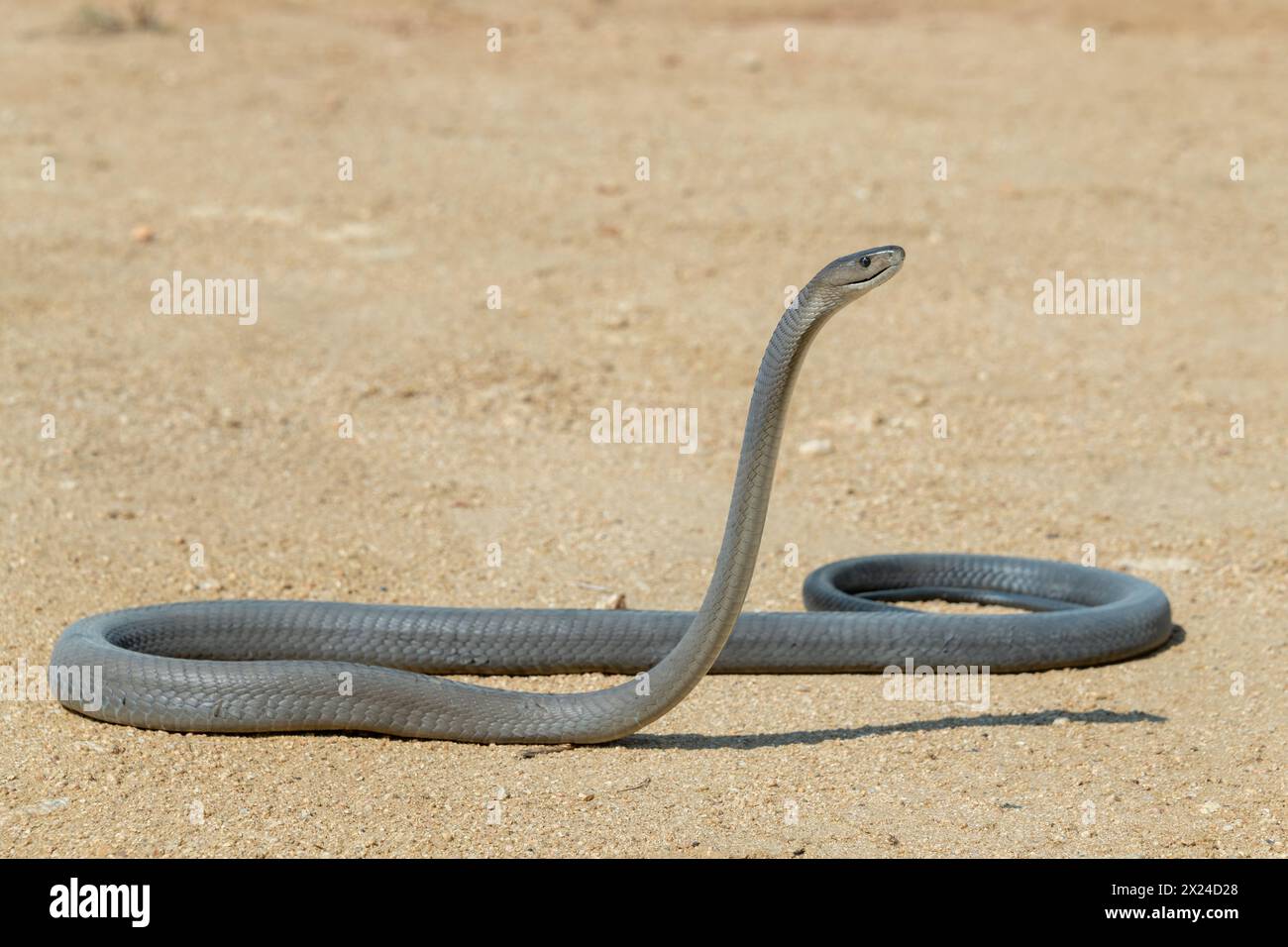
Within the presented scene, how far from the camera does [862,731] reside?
20.7 feet

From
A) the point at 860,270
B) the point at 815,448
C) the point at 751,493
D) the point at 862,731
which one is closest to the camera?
the point at 860,270

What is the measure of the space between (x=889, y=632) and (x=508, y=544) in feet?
7.34

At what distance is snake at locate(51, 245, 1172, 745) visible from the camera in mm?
5402

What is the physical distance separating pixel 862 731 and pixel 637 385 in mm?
4699

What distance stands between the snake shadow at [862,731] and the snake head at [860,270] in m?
1.96

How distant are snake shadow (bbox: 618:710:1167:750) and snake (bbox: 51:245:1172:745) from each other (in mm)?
294

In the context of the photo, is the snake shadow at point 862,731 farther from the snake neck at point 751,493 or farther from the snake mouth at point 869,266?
the snake mouth at point 869,266

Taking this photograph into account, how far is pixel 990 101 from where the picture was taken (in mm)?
16922

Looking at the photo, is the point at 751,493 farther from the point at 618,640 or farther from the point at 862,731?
the point at 618,640

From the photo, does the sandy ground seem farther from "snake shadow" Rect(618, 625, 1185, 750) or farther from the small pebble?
the small pebble

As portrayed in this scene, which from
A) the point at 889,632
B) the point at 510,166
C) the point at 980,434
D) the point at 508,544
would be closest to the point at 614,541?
the point at 508,544

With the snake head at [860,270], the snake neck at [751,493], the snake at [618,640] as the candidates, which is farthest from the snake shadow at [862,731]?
the snake head at [860,270]

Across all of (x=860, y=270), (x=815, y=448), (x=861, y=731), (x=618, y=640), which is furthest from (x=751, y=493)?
(x=815, y=448)
